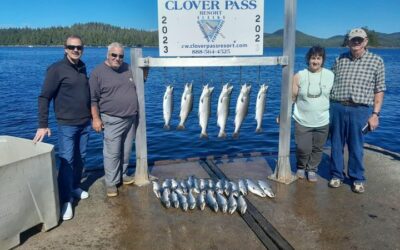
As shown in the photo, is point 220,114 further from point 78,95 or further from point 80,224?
point 80,224

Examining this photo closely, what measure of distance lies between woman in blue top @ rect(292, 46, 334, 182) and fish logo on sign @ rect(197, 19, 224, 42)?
130cm

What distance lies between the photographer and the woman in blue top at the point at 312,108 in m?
5.30

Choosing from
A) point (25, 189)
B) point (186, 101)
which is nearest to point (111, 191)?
point (25, 189)

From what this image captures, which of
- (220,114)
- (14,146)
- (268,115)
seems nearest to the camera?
(14,146)

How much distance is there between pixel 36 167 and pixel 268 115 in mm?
12388

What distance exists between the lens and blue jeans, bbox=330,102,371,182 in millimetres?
5175

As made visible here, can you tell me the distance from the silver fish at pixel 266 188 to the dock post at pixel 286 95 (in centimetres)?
38

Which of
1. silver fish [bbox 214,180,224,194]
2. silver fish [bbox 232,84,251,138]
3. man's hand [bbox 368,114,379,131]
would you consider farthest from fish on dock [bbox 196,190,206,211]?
man's hand [bbox 368,114,379,131]

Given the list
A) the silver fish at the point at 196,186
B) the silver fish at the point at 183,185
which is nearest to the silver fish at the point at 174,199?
the silver fish at the point at 183,185

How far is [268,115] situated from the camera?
15.4m

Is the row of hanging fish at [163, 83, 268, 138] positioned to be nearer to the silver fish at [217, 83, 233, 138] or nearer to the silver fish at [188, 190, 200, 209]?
the silver fish at [217, 83, 233, 138]

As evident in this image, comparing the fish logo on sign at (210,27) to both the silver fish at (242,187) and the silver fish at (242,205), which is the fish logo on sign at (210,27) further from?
the silver fish at (242,205)

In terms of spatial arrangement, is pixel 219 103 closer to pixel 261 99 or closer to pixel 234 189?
pixel 261 99

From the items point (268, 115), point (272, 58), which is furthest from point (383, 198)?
point (268, 115)
